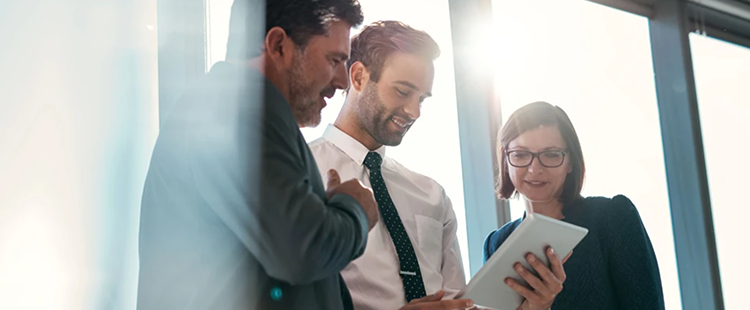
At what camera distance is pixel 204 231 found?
3.42ft

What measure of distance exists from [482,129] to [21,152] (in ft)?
6.01

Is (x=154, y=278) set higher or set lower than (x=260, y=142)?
lower

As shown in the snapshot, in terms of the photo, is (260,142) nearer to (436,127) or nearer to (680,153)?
(436,127)

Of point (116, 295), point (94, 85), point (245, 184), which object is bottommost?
point (116, 295)

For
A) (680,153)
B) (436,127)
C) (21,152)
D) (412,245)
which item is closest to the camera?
(21,152)

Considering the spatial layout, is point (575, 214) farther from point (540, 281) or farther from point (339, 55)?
point (339, 55)

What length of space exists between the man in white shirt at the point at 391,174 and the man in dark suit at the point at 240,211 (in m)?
0.47

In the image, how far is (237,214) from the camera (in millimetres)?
1002

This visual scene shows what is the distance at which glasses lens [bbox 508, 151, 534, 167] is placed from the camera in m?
2.06

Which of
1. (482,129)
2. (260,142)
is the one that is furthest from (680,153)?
(260,142)

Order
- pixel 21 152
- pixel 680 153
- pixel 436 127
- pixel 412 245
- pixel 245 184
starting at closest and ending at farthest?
pixel 21 152 → pixel 245 184 → pixel 412 245 → pixel 436 127 → pixel 680 153

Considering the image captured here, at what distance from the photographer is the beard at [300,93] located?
120 cm

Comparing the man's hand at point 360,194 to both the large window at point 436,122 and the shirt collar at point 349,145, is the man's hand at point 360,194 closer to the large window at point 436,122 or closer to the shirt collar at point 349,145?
the shirt collar at point 349,145

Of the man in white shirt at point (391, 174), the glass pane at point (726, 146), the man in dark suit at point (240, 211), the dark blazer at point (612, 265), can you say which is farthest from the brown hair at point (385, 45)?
the glass pane at point (726, 146)
